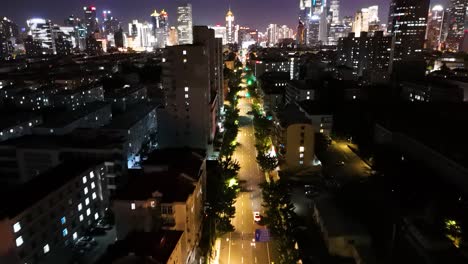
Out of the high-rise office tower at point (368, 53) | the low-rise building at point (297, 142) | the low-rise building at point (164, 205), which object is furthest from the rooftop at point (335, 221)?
the high-rise office tower at point (368, 53)

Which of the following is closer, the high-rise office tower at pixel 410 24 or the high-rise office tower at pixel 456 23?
the high-rise office tower at pixel 410 24

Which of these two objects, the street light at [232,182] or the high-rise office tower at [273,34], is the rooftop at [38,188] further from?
the high-rise office tower at [273,34]

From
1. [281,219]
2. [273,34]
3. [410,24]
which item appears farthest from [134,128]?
[273,34]

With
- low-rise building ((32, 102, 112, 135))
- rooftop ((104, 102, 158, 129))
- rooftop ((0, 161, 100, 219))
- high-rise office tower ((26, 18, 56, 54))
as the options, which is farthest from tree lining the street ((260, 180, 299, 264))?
high-rise office tower ((26, 18, 56, 54))

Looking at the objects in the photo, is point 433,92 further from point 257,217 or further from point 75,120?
point 75,120

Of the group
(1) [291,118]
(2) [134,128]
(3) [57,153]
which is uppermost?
(1) [291,118]

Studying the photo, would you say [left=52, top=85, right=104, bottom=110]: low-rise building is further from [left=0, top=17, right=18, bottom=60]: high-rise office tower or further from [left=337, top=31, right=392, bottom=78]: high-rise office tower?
[left=0, top=17, right=18, bottom=60]: high-rise office tower

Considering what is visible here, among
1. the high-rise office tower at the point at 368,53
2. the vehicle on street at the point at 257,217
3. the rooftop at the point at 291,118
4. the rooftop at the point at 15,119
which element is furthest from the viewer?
the high-rise office tower at the point at 368,53
